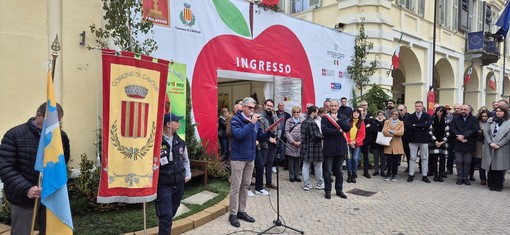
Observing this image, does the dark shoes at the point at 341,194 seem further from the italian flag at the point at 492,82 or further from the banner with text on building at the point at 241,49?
the italian flag at the point at 492,82

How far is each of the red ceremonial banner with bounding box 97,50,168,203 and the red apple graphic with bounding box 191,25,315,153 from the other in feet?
13.0

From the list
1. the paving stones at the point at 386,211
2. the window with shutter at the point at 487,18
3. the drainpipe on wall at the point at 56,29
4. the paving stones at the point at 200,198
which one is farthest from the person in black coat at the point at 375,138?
the window with shutter at the point at 487,18

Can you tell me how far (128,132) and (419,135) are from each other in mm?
6766

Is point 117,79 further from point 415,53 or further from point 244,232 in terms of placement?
point 415,53

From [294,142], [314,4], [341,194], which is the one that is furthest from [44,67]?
[314,4]

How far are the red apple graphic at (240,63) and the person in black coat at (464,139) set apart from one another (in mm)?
4032

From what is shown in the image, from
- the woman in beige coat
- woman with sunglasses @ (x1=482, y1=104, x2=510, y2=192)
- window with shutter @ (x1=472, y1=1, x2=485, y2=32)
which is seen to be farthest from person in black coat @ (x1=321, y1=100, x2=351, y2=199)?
window with shutter @ (x1=472, y1=1, x2=485, y2=32)

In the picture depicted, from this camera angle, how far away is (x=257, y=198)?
639 centimetres

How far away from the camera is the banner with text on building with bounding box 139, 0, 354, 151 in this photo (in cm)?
756

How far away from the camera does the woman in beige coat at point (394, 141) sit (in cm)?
805

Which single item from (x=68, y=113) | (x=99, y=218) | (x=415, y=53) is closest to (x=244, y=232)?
(x=99, y=218)

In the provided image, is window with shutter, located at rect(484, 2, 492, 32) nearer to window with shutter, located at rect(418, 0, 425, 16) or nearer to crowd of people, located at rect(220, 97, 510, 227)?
window with shutter, located at rect(418, 0, 425, 16)

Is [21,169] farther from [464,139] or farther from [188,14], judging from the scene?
[464,139]

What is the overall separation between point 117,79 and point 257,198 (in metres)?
3.73
